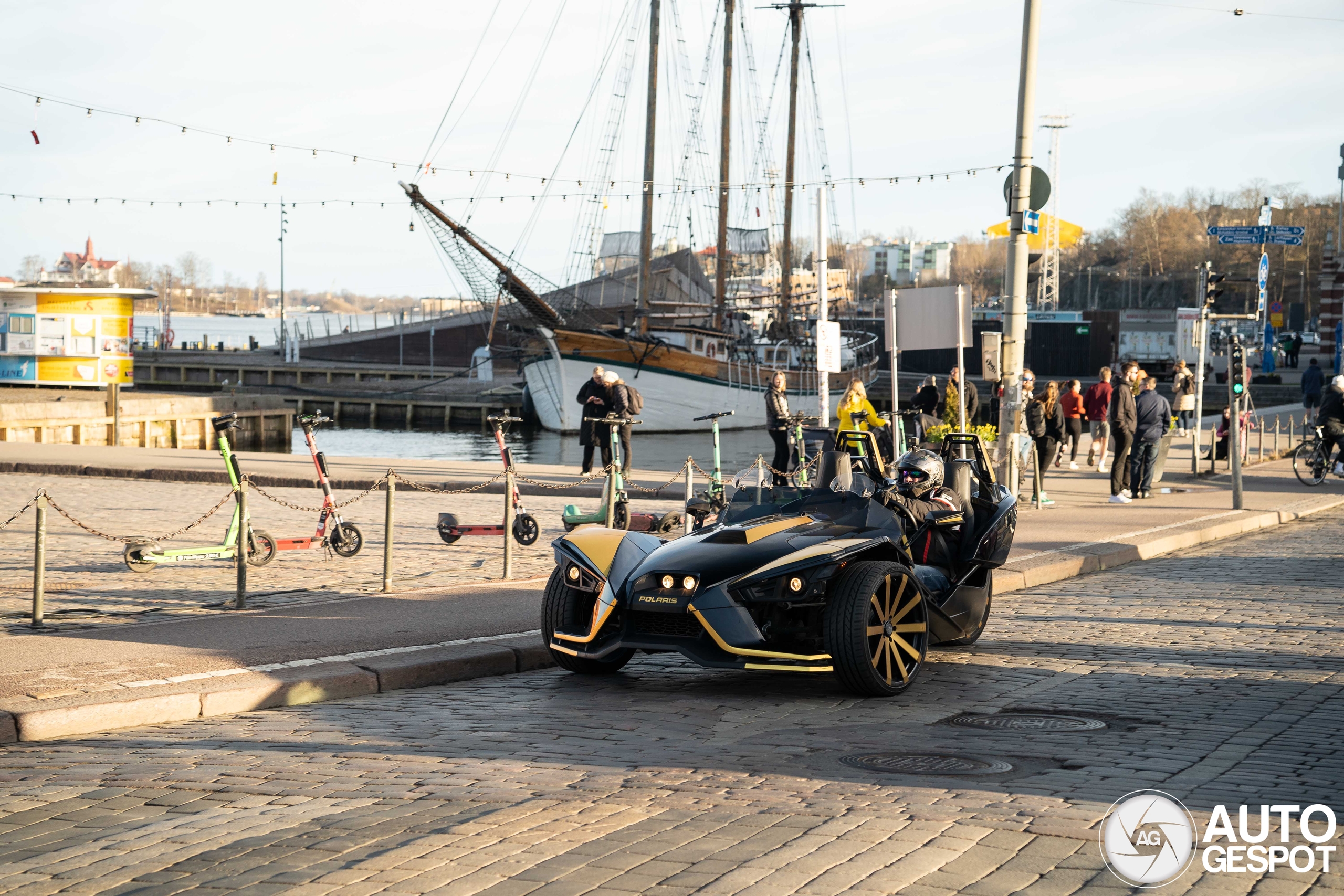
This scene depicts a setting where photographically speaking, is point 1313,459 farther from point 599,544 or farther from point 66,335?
point 66,335

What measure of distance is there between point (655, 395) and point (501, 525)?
4375cm

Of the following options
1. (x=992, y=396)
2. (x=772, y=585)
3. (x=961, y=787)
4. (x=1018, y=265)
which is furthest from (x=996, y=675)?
(x=992, y=396)

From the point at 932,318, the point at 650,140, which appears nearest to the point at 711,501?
the point at 932,318

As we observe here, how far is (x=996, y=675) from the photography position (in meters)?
8.45

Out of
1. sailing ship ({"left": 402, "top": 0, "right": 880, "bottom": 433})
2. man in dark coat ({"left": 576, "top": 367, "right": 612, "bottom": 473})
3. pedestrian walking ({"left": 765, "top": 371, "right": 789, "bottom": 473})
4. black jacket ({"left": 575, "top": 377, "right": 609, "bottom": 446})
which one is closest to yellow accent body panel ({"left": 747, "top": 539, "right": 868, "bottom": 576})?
man in dark coat ({"left": 576, "top": 367, "right": 612, "bottom": 473})

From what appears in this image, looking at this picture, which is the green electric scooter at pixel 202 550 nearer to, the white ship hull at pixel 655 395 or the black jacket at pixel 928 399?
the black jacket at pixel 928 399

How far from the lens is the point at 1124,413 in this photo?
20328mm

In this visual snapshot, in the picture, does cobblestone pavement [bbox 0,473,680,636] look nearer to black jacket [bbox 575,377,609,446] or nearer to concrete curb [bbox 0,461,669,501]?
concrete curb [bbox 0,461,669,501]

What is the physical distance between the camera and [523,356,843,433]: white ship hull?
2231 inches

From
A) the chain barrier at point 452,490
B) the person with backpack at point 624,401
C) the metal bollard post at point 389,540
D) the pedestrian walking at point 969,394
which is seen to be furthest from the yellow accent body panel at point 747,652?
the person with backpack at point 624,401

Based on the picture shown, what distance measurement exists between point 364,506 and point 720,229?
39995mm

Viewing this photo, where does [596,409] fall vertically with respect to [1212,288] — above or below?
below

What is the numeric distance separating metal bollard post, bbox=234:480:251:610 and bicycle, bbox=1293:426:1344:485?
19.6 meters

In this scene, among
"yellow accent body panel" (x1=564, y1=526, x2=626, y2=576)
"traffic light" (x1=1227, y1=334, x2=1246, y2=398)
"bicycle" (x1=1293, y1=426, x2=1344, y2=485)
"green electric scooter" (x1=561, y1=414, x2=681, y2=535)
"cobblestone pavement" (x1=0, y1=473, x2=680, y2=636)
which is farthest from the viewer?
"bicycle" (x1=1293, y1=426, x2=1344, y2=485)
